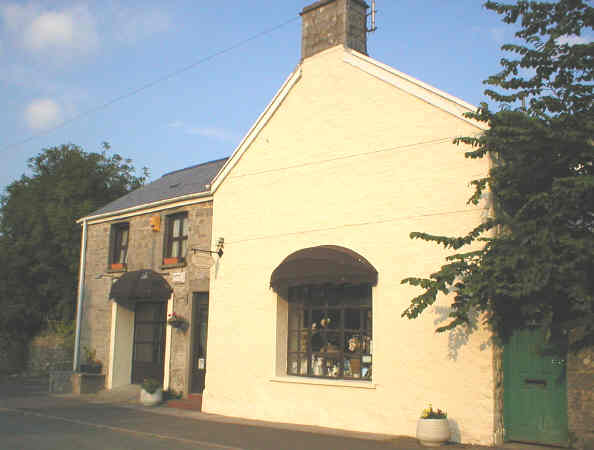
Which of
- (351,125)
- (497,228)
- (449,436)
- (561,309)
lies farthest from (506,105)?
(449,436)

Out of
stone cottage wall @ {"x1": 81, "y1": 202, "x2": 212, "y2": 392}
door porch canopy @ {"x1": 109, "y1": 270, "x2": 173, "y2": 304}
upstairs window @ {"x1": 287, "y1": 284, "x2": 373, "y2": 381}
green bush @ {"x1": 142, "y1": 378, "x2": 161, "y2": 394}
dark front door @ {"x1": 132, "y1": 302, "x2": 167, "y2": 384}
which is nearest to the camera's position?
upstairs window @ {"x1": 287, "y1": 284, "x2": 373, "y2": 381}

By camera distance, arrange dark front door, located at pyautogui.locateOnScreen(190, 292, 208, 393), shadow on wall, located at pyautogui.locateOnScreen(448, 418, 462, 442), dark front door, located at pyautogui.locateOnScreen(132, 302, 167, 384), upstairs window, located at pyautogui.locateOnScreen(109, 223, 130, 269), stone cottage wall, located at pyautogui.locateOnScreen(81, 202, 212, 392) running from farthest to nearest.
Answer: upstairs window, located at pyautogui.locateOnScreen(109, 223, 130, 269) → dark front door, located at pyautogui.locateOnScreen(132, 302, 167, 384) → stone cottage wall, located at pyautogui.locateOnScreen(81, 202, 212, 392) → dark front door, located at pyautogui.locateOnScreen(190, 292, 208, 393) → shadow on wall, located at pyautogui.locateOnScreen(448, 418, 462, 442)

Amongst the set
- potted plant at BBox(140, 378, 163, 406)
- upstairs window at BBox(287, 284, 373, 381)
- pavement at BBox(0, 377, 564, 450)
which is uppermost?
upstairs window at BBox(287, 284, 373, 381)

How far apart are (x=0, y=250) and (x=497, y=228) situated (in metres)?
22.6

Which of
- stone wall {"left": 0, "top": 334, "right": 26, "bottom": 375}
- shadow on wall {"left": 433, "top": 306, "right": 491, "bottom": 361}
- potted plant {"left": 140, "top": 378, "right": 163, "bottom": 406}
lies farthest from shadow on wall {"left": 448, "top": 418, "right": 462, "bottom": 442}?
stone wall {"left": 0, "top": 334, "right": 26, "bottom": 375}

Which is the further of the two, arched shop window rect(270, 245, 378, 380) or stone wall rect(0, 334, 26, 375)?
stone wall rect(0, 334, 26, 375)

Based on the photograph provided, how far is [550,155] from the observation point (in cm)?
835

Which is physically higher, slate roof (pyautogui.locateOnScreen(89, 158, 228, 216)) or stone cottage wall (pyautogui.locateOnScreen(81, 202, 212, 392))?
slate roof (pyautogui.locateOnScreen(89, 158, 228, 216))

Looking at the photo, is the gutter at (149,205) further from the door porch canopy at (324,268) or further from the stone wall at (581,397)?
the stone wall at (581,397)

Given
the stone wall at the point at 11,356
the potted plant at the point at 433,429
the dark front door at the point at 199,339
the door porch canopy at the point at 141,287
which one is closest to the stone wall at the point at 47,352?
the stone wall at the point at 11,356

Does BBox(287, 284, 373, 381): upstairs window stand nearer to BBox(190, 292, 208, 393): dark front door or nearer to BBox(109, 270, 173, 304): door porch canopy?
BBox(190, 292, 208, 393): dark front door

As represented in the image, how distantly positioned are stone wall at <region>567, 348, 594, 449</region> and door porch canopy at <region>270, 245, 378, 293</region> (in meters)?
3.81

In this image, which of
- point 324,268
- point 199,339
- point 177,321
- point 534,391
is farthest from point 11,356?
point 534,391

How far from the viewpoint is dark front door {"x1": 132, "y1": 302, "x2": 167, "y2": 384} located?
1784 cm
